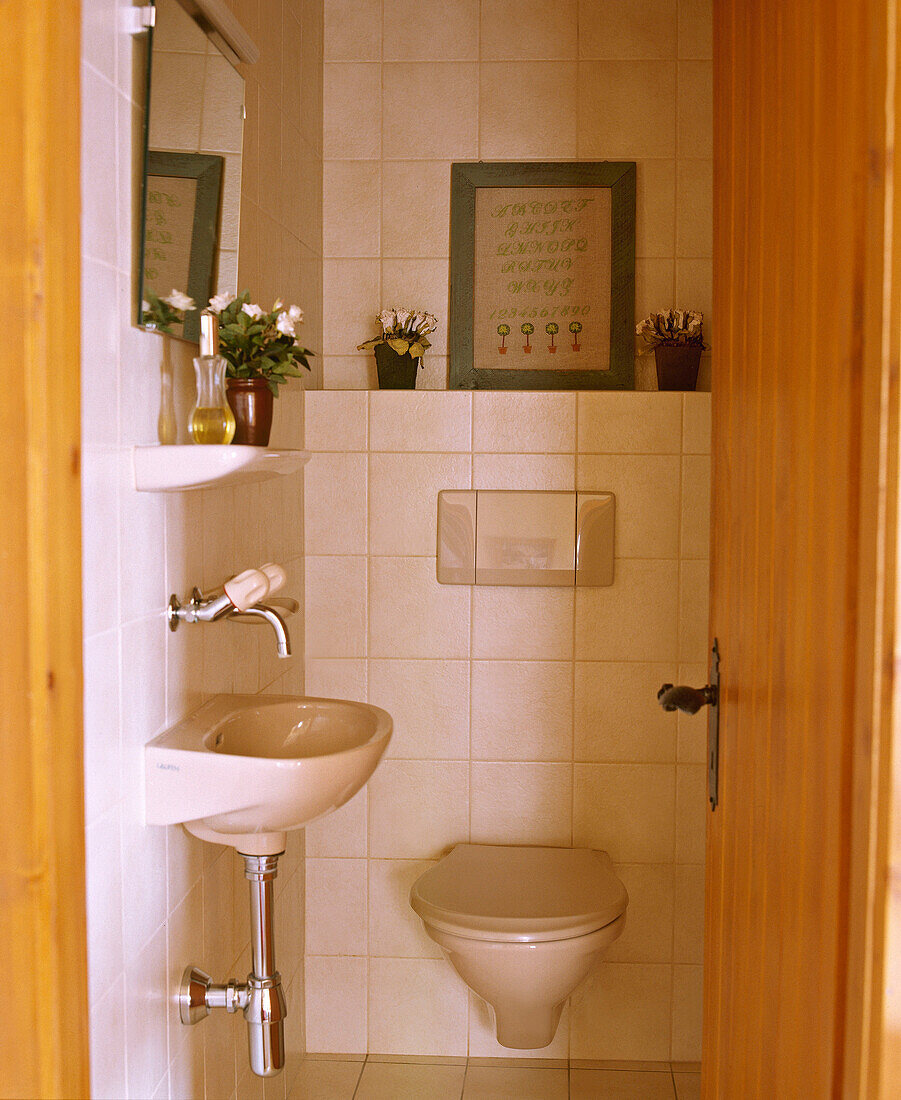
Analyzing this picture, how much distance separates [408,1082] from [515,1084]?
0.25 m

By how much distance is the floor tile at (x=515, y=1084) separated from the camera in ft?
7.73

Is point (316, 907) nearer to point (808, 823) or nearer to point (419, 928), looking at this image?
point (419, 928)

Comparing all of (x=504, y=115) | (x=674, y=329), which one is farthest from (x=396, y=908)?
(x=504, y=115)

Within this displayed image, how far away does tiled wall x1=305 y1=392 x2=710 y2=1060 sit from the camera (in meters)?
2.44

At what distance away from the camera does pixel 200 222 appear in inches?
63.0

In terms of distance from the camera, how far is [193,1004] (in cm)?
159

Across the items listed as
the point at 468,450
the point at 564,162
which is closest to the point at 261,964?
the point at 468,450

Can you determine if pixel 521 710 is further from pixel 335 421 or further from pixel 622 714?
pixel 335 421

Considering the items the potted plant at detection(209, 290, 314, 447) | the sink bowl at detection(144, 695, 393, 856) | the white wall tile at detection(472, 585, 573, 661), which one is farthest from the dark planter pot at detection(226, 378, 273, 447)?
the white wall tile at detection(472, 585, 573, 661)

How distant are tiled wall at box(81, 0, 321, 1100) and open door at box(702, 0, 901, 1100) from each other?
2.53ft

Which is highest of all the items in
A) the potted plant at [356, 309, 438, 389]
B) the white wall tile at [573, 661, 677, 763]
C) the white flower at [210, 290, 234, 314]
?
the potted plant at [356, 309, 438, 389]

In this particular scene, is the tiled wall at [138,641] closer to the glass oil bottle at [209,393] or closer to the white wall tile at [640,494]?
the glass oil bottle at [209,393]

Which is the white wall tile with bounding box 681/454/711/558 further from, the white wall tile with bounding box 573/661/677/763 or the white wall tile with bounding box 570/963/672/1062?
the white wall tile with bounding box 570/963/672/1062

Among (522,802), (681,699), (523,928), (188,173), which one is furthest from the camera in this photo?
(522,802)
